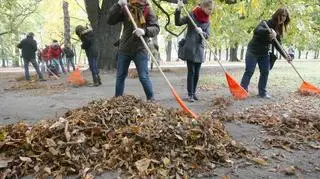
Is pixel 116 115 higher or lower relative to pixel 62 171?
higher

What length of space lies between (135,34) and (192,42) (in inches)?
77.2

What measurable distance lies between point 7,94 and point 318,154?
29.1ft

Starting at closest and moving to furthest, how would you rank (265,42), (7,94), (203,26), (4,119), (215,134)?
(215,134)
(4,119)
(203,26)
(265,42)
(7,94)

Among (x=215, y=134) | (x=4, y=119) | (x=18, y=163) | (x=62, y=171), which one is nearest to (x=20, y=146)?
(x=18, y=163)

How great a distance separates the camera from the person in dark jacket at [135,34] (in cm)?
693

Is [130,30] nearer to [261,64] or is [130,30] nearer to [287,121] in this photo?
[287,121]

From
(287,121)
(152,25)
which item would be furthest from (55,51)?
(287,121)

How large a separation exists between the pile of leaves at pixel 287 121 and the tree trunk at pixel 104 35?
10153 millimetres

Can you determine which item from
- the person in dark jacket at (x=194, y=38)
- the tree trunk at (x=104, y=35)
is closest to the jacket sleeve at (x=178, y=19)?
the person in dark jacket at (x=194, y=38)

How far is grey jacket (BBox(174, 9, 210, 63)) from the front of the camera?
8.40m

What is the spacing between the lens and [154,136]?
4523mm

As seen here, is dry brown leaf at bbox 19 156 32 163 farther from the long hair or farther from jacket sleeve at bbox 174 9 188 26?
the long hair

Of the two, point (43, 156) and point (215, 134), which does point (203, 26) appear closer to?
point (215, 134)

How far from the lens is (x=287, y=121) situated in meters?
6.14
